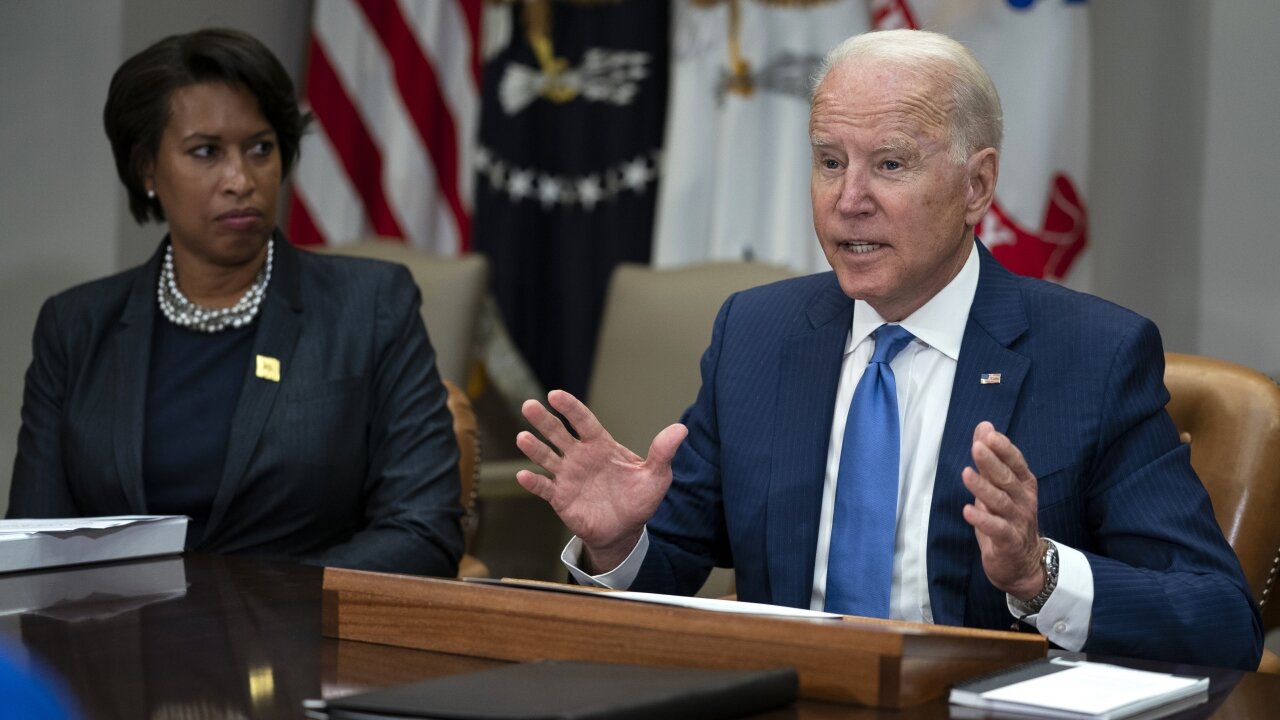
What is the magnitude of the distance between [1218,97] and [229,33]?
2381 mm

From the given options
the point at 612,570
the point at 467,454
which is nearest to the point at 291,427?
the point at 467,454

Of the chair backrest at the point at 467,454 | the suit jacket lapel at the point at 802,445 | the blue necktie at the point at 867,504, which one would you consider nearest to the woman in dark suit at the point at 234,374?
the chair backrest at the point at 467,454

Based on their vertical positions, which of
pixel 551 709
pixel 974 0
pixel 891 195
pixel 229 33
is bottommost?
pixel 551 709

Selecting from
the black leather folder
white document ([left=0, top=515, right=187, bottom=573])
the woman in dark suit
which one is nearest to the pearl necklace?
the woman in dark suit

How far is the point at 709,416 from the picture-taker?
2141 millimetres

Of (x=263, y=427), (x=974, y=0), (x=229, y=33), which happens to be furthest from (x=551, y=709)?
(x=974, y=0)

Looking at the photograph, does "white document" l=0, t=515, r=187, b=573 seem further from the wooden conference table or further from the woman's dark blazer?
the woman's dark blazer

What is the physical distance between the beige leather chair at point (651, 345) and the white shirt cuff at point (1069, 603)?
2012mm

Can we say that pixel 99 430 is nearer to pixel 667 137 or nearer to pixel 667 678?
pixel 667 678

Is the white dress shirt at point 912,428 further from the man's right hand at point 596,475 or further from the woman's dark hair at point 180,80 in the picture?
the woman's dark hair at point 180,80

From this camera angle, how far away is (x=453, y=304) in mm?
3854

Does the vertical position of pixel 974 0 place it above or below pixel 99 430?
above

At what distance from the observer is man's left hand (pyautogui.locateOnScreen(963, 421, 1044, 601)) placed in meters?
1.47

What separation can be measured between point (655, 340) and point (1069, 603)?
2.18 m
